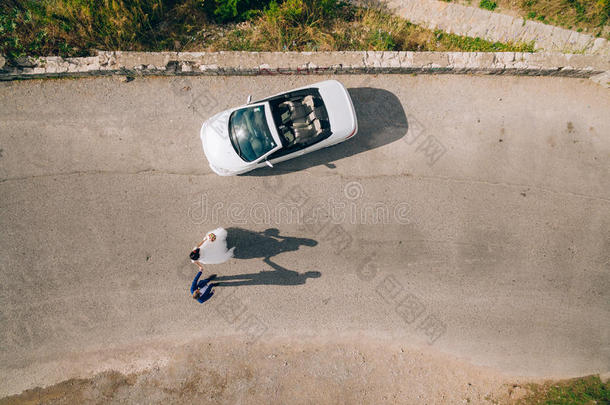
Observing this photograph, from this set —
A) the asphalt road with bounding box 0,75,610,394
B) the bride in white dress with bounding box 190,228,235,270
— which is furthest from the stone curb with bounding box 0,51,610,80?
the bride in white dress with bounding box 190,228,235,270

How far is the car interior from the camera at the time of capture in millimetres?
5359

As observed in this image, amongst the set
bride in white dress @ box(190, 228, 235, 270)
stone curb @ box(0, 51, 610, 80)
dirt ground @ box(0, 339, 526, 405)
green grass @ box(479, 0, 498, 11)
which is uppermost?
green grass @ box(479, 0, 498, 11)

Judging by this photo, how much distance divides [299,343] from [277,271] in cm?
163

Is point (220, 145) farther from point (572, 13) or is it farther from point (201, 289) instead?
point (572, 13)

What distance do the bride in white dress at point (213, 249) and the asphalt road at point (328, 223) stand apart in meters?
0.37

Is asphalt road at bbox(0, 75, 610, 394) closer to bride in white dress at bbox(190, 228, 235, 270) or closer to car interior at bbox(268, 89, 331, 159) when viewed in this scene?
bride in white dress at bbox(190, 228, 235, 270)

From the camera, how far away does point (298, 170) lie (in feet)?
20.1

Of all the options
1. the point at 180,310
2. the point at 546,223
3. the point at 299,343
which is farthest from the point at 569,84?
the point at 180,310

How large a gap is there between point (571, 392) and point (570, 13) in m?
8.47

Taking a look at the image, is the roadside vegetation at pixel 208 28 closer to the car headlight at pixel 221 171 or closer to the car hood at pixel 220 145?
the car hood at pixel 220 145

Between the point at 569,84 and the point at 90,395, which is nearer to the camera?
the point at 90,395

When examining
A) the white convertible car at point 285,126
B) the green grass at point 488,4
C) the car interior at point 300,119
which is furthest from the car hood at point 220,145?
the green grass at point 488,4

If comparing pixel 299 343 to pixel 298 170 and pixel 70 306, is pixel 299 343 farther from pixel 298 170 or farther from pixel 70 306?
pixel 70 306

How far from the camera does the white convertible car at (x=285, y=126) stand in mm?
5328
